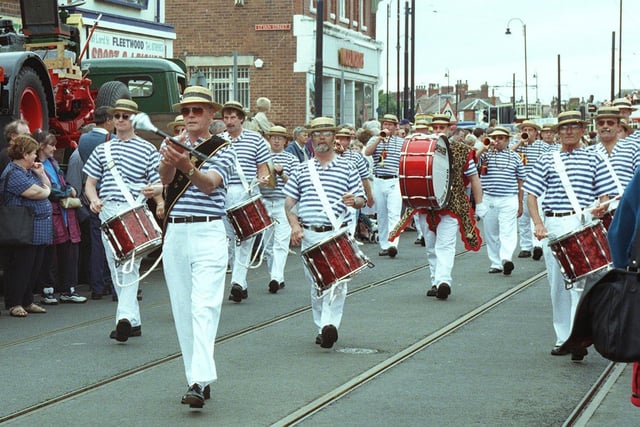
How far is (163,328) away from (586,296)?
256 inches

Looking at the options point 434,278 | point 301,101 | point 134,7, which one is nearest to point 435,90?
point 301,101

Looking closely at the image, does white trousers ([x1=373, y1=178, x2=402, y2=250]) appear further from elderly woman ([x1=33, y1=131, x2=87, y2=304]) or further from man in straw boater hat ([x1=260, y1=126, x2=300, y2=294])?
elderly woman ([x1=33, y1=131, x2=87, y2=304])

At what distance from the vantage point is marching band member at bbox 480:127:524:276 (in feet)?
56.9

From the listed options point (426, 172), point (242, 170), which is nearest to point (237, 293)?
point (242, 170)

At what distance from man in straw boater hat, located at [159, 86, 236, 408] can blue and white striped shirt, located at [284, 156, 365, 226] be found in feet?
8.83

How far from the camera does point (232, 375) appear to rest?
30.0ft

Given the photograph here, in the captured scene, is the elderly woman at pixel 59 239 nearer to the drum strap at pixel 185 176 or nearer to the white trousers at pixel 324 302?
the white trousers at pixel 324 302

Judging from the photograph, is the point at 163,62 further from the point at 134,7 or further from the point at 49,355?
the point at 134,7

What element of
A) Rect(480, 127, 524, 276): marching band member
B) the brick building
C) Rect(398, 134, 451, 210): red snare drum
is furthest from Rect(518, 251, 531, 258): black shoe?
the brick building

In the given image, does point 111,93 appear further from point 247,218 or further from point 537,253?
point 537,253

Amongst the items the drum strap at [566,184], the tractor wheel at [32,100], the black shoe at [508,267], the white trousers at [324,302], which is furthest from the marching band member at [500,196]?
the drum strap at [566,184]

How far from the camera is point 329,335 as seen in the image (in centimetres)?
1037

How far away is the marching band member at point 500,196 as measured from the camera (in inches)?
683

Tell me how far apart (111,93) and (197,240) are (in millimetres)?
8806
